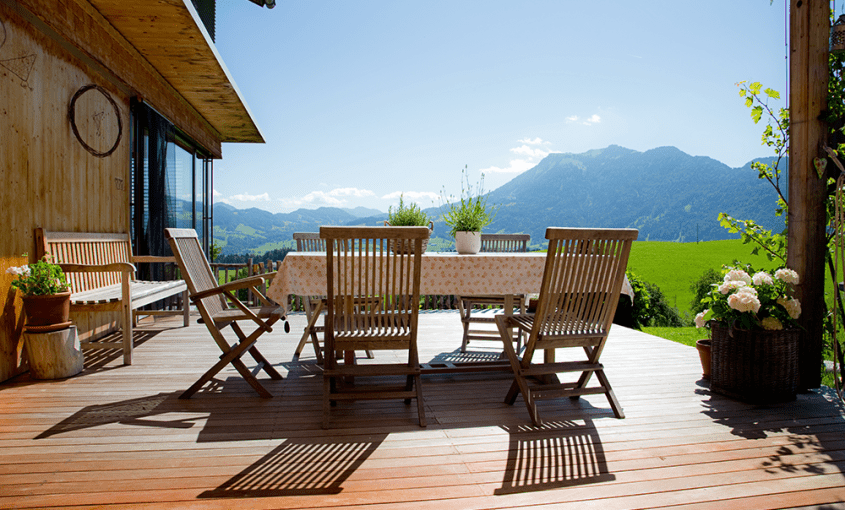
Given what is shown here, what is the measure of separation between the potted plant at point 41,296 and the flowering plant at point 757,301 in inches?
→ 166

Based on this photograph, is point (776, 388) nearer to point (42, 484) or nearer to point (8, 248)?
point (42, 484)

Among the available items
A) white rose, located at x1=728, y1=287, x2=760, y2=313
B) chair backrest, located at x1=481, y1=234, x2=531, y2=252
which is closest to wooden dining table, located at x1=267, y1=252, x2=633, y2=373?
white rose, located at x1=728, y1=287, x2=760, y2=313

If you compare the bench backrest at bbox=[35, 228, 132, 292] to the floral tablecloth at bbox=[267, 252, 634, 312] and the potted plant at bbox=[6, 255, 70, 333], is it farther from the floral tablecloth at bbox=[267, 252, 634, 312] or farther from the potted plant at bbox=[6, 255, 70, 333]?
the floral tablecloth at bbox=[267, 252, 634, 312]

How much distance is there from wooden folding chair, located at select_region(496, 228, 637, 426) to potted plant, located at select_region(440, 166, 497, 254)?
103 centimetres

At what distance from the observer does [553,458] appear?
2.15 m

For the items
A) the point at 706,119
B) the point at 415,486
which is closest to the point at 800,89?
the point at 415,486

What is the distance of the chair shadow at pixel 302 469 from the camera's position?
183 centimetres

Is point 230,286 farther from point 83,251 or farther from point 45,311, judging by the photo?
point 83,251

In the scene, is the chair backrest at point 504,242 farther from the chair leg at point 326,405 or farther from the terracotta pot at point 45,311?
the terracotta pot at point 45,311

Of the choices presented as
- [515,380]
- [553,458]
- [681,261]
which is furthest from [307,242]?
[681,261]

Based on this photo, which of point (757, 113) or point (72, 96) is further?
point (72, 96)

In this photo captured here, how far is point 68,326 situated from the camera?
3510 mm

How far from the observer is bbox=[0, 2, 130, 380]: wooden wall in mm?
3359

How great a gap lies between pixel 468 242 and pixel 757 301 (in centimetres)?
183
